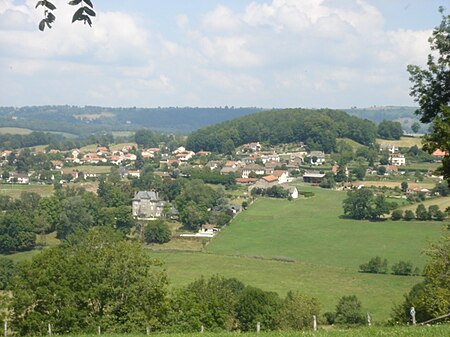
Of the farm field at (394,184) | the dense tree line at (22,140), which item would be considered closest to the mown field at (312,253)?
the farm field at (394,184)

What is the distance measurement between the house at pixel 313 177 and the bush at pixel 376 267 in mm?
43141

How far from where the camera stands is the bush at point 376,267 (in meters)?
44.5

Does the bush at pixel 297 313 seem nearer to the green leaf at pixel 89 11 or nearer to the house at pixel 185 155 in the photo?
the green leaf at pixel 89 11

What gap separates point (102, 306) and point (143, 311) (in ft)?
4.21

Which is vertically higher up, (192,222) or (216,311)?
(216,311)

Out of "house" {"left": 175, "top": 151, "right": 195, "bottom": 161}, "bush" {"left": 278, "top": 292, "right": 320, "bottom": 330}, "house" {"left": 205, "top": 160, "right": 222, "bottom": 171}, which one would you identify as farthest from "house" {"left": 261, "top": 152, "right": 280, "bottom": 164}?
"bush" {"left": 278, "top": 292, "right": 320, "bottom": 330}

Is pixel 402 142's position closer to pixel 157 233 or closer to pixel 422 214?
pixel 422 214

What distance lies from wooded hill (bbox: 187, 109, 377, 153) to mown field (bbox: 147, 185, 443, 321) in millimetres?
47769

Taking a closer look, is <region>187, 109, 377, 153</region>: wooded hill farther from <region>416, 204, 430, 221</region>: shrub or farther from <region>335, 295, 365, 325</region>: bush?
<region>335, 295, 365, 325</region>: bush

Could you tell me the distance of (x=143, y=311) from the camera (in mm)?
19906

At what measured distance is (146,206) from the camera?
7056 centimetres

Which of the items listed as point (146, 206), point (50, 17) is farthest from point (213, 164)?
point (50, 17)

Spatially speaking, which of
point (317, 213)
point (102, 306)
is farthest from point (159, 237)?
point (102, 306)

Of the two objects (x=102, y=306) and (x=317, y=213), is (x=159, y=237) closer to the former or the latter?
(x=317, y=213)
